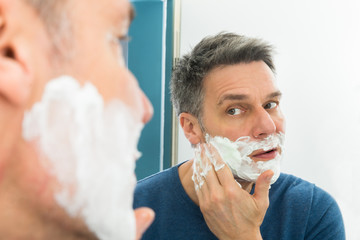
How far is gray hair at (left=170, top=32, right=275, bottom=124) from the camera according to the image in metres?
0.97

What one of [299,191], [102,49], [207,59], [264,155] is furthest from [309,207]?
[102,49]

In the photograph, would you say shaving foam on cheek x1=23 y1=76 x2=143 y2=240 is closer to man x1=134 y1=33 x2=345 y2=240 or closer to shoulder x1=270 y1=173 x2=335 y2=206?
man x1=134 y1=33 x2=345 y2=240

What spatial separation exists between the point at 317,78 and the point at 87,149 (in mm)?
1430

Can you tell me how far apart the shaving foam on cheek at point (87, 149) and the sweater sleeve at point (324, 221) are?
0.77 meters

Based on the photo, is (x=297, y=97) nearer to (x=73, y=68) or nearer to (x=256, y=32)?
(x=256, y=32)

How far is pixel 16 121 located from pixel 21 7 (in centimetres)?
10

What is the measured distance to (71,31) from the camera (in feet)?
1.00

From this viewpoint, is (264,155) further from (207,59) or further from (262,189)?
(207,59)

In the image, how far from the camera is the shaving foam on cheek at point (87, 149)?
299 millimetres

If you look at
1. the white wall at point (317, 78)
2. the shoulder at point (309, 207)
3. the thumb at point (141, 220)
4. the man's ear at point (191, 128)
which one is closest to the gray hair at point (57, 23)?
the thumb at point (141, 220)

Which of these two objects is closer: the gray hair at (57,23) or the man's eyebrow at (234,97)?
the gray hair at (57,23)

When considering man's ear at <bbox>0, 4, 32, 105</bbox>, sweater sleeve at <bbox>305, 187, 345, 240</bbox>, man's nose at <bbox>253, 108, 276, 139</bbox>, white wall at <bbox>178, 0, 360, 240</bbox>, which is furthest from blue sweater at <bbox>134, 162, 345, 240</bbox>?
man's ear at <bbox>0, 4, 32, 105</bbox>

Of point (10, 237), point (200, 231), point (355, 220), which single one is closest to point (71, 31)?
point (10, 237)

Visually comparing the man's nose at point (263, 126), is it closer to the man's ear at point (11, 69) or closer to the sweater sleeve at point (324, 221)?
the sweater sleeve at point (324, 221)
